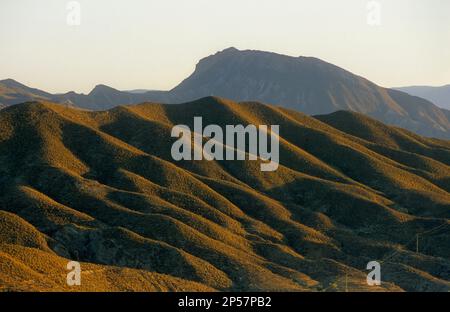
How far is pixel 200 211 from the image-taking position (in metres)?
120

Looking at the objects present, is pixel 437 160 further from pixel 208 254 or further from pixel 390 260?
pixel 208 254

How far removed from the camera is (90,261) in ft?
315

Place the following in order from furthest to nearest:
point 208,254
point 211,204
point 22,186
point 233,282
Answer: point 211,204, point 22,186, point 208,254, point 233,282

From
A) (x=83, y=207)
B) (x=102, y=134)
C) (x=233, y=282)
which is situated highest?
(x=102, y=134)

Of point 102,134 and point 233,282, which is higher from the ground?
point 102,134

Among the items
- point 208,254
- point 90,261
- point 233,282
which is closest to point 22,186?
point 90,261

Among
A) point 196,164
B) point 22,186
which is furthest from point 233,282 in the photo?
point 196,164

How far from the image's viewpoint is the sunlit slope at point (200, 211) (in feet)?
309

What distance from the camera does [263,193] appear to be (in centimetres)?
13900

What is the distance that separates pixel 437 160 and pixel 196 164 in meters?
78.6

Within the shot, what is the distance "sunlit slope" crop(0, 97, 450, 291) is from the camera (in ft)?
309

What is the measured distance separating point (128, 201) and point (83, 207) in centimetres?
813
